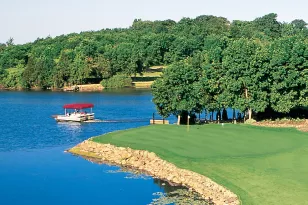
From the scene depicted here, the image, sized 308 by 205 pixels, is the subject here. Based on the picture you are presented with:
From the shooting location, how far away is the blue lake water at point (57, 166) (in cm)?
4478

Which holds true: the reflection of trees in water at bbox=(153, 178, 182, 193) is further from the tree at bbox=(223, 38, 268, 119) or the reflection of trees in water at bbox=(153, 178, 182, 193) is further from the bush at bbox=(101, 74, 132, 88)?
the bush at bbox=(101, 74, 132, 88)

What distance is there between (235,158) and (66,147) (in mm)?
23589

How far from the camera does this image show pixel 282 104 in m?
71.7

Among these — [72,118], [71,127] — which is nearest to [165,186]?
[71,127]

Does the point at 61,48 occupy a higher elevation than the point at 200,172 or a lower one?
higher

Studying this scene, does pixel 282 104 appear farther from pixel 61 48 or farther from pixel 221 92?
pixel 61 48

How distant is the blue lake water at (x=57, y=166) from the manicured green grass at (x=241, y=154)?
511cm

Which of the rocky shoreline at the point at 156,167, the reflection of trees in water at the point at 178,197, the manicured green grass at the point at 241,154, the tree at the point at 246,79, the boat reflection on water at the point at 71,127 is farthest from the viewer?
the boat reflection on water at the point at 71,127

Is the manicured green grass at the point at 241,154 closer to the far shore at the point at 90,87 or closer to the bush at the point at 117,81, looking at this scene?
the far shore at the point at 90,87

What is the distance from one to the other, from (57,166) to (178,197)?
53.9 ft

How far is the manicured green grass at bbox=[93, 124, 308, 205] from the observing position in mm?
41344

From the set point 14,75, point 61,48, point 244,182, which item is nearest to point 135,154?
point 244,182

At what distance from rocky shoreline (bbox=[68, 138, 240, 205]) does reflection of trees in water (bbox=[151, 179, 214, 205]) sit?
0.60 meters

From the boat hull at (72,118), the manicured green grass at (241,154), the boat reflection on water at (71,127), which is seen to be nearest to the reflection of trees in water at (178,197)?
the manicured green grass at (241,154)
